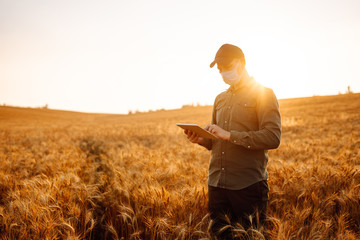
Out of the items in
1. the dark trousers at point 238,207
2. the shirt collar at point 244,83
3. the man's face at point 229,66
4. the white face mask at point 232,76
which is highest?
the man's face at point 229,66

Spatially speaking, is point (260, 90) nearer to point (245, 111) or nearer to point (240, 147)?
point (245, 111)

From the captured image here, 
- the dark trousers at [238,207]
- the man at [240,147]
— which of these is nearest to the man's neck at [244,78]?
the man at [240,147]

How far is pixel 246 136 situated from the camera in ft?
6.86

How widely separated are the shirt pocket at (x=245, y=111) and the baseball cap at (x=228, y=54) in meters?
0.46

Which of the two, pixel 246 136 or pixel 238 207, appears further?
pixel 238 207

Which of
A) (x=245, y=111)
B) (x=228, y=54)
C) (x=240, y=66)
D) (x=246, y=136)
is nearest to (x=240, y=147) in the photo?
(x=246, y=136)

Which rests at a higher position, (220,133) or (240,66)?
(240,66)

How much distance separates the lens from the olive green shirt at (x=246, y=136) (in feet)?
6.84

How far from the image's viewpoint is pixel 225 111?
2.49 metres

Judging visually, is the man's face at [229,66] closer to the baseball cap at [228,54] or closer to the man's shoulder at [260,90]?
the baseball cap at [228,54]

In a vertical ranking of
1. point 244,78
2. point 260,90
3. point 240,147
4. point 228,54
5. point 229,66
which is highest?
point 228,54

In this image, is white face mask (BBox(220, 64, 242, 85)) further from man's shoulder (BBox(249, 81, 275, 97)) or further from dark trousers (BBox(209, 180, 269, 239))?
dark trousers (BBox(209, 180, 269, 239))

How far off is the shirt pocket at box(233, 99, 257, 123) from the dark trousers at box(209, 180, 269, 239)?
70cm

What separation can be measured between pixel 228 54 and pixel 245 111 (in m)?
0.64
